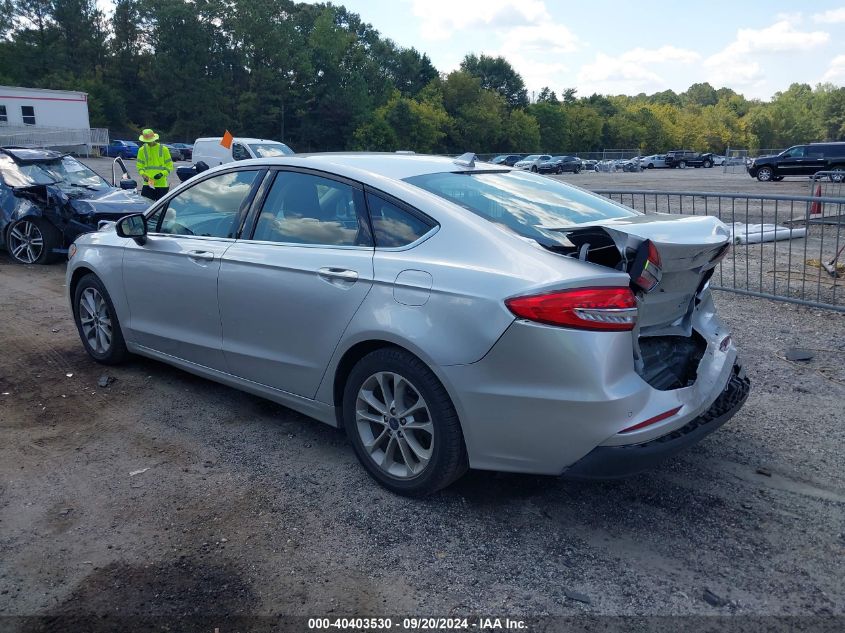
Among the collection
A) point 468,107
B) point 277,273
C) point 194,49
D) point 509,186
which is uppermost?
point 194,49

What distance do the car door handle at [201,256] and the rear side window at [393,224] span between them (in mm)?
1216

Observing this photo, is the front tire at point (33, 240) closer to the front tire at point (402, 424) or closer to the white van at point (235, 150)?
the front tire at point (402, 424)

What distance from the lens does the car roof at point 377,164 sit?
12.7 ft

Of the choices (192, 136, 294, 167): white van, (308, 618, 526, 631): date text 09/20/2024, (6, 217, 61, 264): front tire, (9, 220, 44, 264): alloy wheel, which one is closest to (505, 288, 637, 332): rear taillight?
(308, 618, 526, 631): date text 09/20/2024

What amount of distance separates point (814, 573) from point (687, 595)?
A: 569mm

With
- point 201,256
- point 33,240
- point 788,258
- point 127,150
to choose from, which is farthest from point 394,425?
point 127,150

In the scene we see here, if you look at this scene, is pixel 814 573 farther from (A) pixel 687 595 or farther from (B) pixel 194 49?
(B) pixel 194 49

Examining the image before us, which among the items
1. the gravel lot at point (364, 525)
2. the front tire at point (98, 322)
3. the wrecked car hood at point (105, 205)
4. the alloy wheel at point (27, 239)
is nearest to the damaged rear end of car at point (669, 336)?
the gravel lot at point (364, 525)

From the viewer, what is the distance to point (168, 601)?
2805mm

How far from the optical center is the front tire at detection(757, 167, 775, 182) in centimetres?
3675

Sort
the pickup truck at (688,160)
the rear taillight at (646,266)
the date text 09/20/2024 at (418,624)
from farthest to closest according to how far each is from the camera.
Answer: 1. the pickup truck at (688,160)
2. the rear taillight at (646,266)
3. the date text 09/20/2024 at (418,624)

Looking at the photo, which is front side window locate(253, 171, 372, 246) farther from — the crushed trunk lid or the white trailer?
the white trailer

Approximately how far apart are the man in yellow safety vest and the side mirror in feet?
28.5

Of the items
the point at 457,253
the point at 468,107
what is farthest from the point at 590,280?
the point at 468,107
